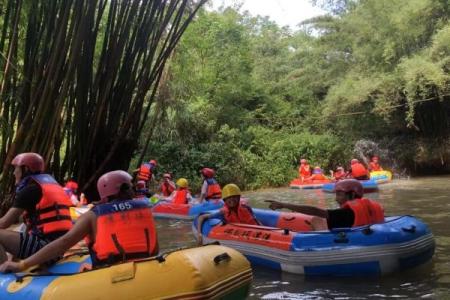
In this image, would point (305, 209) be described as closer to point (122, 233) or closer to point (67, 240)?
point (122, 233)

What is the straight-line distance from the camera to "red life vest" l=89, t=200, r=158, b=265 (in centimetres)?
330

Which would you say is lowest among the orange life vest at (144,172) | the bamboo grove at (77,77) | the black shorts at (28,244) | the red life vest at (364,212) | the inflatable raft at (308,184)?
the inflatable raft at (308,184)

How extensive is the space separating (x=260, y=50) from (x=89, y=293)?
2548cm

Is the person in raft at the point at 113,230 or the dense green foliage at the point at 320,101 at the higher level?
the dense green foliage at the point at 320,101

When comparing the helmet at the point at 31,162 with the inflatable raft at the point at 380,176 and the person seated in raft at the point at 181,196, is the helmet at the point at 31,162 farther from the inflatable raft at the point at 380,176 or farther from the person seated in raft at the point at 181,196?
the inflatable raft at the point at 380,176

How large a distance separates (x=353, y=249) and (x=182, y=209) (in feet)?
19.0

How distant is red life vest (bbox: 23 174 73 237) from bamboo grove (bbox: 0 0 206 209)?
10.1ft

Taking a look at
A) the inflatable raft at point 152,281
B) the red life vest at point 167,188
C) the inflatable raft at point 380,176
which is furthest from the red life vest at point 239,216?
the inflatable raft at point 380,176

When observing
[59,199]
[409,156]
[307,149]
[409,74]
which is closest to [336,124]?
[307,149]

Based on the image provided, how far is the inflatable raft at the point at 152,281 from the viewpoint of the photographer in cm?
Result: 305

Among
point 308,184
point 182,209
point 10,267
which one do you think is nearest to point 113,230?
point 10,267

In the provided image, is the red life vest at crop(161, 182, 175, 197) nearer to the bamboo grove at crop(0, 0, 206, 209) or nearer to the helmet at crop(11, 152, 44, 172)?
the bamboo grove at crop(0, 0, 206, 209)

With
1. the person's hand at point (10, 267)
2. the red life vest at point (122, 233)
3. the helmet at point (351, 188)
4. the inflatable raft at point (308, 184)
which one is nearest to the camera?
the red life vest at point (122, 233)

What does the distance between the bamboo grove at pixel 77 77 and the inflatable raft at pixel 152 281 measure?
157 inches
